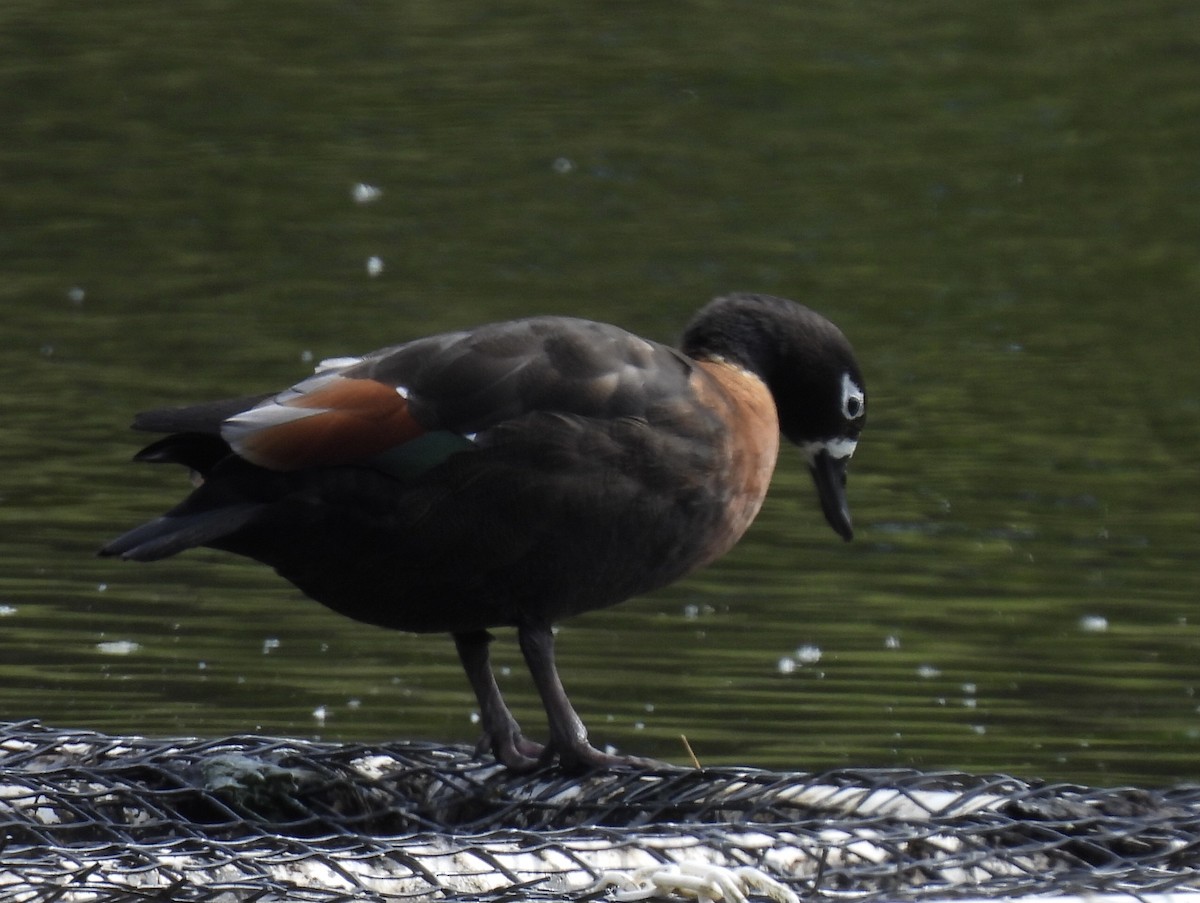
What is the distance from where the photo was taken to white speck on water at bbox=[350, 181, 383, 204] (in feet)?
47.7

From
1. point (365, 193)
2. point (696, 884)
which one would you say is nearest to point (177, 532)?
point (696, 884)

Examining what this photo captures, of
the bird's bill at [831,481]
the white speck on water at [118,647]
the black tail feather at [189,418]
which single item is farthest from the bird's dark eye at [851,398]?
the white speck on water at [118,647]

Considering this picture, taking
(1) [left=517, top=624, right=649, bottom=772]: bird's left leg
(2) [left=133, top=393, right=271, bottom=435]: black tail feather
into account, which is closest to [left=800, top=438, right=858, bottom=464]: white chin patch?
(1) [left=517, top=624, right=649, bottom=772]: bird's left leg

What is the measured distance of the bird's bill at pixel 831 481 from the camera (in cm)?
539

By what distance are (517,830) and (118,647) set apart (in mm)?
2910

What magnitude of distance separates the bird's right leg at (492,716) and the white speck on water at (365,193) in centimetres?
967

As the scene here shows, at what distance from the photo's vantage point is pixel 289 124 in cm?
1650

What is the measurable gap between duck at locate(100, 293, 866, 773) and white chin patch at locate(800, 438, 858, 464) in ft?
1.55

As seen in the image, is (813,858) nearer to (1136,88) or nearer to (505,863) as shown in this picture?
(505,863)

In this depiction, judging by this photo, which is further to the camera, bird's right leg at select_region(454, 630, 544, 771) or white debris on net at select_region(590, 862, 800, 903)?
bird's right leg at select_region(454, 630, 544, 771)

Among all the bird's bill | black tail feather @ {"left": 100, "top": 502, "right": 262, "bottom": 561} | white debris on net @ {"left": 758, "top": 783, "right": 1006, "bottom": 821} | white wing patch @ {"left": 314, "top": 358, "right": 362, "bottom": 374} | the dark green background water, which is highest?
white wing patch @ {"left": 314, "top": 358, "right": 362, "bottom": 374}

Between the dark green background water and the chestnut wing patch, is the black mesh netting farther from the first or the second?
the dark green background water

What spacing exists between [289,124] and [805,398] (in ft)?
38.5

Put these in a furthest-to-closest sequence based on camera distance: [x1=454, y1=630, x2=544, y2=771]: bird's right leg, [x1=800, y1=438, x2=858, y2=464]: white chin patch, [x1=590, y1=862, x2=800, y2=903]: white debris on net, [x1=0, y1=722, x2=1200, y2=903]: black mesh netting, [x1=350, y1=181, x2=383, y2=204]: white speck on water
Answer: [x1=350, y1=181, x2=383, y2=204]: white speck on water, [x1=800, y1=438, x2=858, y2=464]: white chin patch, [x1=454, y1=630, x2=544, y2=771]: bird's right leg, [x1=0, y1=722, x2=1200, y2=903]: black mesh netting, [x1=590, y1=862, x2=800, y2=903]: white debris on net
